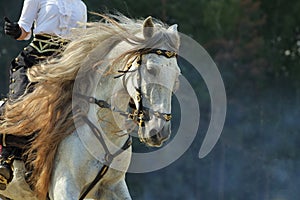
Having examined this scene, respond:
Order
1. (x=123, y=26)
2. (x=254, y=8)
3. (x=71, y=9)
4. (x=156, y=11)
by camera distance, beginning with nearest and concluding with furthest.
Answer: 1. (x=123, y=26)
2. (x=71, y=9)
3. (x=156, y=11)
4. (x=254, y=8)

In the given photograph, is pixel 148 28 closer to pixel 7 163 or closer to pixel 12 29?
pixel 12 29

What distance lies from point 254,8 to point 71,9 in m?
11.8

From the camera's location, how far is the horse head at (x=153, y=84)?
5691mm

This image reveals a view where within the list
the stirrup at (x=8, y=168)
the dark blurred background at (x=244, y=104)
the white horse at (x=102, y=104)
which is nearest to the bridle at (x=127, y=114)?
the white horse at (x=102, y=104)

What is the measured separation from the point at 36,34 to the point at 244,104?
11.5m

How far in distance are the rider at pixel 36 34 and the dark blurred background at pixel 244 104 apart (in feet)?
32.4

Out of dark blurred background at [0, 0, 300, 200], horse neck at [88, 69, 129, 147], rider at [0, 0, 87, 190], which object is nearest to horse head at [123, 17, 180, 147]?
horse neck at [88, 69, 129, 147]

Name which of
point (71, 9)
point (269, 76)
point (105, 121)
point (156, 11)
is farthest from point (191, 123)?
point (269, 76)

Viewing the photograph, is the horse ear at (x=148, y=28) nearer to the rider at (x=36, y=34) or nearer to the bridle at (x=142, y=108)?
the bridle at (x=142, y=108)

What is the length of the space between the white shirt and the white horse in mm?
401

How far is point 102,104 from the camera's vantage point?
20.4ft

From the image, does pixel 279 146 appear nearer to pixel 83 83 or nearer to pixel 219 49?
pixel 219 49

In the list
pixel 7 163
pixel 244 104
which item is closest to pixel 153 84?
pixel 7 163

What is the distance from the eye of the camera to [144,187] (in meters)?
17.3
